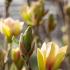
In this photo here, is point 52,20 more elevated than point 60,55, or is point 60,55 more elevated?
point 52,20

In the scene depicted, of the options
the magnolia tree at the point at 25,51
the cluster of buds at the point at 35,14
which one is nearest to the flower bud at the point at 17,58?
the magnolia tree at the point at 25,51

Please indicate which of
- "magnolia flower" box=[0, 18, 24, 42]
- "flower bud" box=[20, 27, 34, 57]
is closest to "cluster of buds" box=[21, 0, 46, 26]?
"magnolia flower" box=[0, 18, 24, 42]

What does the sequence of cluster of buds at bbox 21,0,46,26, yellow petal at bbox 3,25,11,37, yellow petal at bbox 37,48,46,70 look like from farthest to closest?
cluster of buds at bbox 21,0,46,26
yellow petal at bbox 3,25,11,37
yellow petal at bbox 37,48,46,70

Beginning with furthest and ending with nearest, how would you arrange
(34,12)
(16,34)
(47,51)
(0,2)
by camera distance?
(0,2) → (34,12) → (16,34) → (47,51)

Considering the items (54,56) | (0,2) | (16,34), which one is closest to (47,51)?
(54,56)

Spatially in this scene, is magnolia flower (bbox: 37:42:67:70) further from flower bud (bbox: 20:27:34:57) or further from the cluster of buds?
the cluster of buds

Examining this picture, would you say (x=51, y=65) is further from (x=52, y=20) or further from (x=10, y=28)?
(x=52, y=20)

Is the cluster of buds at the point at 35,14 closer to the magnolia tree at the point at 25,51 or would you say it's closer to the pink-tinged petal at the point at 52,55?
the magnolia tree at the point at 25,51

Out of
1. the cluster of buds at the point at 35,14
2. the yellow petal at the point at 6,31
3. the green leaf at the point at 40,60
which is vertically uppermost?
the cluster of buds at the point at 35,14
